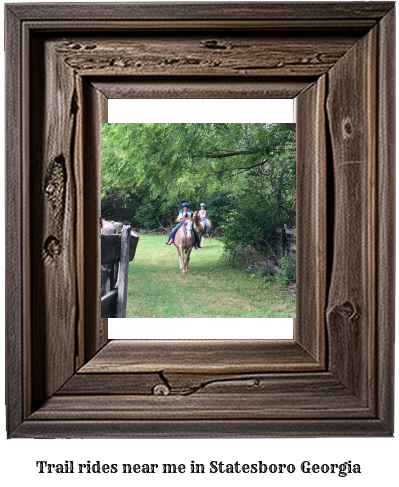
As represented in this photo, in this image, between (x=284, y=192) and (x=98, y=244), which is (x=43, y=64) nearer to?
(x=98, y=244)

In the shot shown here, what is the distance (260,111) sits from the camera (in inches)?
60.7

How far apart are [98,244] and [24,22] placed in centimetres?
78

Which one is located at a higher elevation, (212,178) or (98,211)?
(212,178)

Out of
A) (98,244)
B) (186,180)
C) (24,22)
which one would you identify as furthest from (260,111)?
(24,22)

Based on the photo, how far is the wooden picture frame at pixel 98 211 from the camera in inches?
56.7

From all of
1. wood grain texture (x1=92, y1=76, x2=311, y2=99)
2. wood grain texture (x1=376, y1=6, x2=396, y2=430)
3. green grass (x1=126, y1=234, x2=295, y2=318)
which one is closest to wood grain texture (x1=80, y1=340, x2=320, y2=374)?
green grass (x1=126, y1=234, x2=295, y2=318)

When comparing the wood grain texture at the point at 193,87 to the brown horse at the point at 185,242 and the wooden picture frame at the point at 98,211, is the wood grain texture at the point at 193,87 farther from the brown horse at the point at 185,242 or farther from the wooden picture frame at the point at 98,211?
the brown horse at the point at 185,242

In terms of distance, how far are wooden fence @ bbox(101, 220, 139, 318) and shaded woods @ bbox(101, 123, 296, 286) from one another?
0.15 feet

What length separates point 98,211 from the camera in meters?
1.50

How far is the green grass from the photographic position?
1579 millimetres

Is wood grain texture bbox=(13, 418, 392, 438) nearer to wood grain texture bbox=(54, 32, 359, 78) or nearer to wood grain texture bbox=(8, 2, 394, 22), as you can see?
wood grain texture bbox=(54, 32, 359, 78)

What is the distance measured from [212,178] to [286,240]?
352mm

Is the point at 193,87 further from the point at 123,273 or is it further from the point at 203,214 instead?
the point at 123,273

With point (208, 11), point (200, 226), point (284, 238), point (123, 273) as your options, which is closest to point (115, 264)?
point (123, 273)
